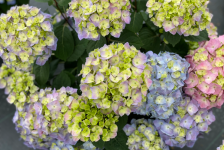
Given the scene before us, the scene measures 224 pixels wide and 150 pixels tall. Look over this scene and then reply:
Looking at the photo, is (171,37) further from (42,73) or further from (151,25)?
(42,73)

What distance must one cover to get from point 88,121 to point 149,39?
44cm

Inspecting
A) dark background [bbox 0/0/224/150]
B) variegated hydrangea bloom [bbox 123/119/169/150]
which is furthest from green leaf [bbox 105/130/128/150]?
dark background [bbox 0/0/224/150]

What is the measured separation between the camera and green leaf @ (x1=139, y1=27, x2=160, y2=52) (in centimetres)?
94

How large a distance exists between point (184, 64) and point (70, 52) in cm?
43

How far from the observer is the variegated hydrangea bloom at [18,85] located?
0.92 meters

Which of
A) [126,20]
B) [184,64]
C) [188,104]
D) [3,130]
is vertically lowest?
[3,130]

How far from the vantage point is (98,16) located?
2.35 feet

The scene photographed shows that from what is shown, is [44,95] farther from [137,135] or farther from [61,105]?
[137,135]

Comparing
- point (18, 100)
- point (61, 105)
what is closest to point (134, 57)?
point (61, 105)

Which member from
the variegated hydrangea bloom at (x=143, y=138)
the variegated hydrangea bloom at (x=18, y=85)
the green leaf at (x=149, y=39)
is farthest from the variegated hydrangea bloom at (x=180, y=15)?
the variegated hydrangea bloom at (x=18, y=85)

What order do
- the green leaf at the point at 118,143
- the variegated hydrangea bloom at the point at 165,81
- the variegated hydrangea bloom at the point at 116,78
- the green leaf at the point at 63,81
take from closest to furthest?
1. the variegated hydrangea bloom at the point at 116,78
2. the variegated hydrangea bloom at the point at 165,81
3. the green leaf at the point at 118,143
4. the green leaf at the point at 63,81

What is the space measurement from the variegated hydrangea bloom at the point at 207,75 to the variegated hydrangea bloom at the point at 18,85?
59cm

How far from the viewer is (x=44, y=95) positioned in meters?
0.88

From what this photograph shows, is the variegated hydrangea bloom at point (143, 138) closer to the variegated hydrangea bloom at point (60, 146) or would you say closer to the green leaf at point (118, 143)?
the green leaf at point (118, 143)
